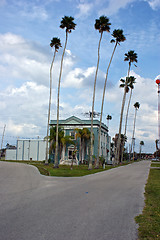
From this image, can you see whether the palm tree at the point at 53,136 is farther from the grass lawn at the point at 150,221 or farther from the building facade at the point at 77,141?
the grass lawn at the point at 150,221

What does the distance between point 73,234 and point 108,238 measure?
0.83 metres

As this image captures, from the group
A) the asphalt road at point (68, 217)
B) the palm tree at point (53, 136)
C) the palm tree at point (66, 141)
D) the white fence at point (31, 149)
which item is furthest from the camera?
the white fence at point (31, 149)

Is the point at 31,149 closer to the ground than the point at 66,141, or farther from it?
closer to the ground

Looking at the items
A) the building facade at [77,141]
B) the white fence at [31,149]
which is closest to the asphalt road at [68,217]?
the building facade at [77,141]

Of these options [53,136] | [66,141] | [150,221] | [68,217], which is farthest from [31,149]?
[150,221]

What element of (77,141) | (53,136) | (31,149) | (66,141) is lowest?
(31,149)

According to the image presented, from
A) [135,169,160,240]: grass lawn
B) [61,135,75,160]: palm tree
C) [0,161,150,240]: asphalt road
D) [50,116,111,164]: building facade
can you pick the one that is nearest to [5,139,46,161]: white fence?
[50,116,111,164]: building facade

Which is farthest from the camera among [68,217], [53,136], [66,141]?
[66,141]

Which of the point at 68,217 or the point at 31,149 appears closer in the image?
the point at 68,217

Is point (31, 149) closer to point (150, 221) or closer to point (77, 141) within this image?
point (77, 141)

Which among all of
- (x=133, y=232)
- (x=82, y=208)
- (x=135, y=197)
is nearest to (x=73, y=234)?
(x=133, y=232)

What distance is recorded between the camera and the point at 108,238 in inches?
227

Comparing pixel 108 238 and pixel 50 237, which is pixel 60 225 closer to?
pixel 50 237

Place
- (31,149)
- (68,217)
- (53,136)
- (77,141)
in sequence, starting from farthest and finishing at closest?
(31,149) < (77,141) < (53,136) < (68,217)
